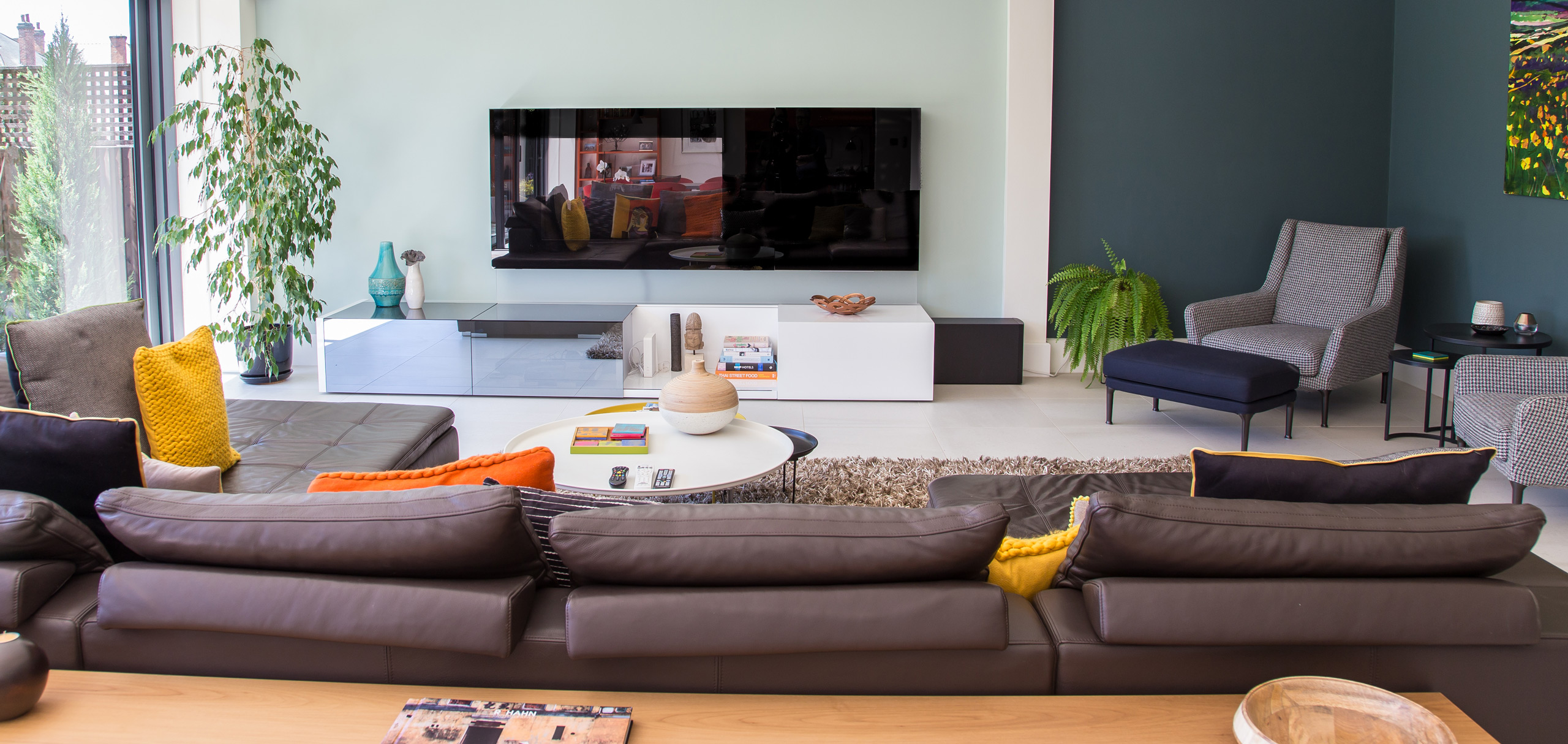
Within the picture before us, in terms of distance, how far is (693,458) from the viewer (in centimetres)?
344

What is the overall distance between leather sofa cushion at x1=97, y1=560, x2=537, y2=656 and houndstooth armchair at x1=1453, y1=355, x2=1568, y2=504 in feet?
11.5

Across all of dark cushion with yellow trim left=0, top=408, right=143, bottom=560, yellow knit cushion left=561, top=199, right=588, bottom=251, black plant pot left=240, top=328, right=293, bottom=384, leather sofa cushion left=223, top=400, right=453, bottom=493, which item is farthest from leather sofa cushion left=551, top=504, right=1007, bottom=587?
black plant pot left=240, top=328, right=293, bottom=384

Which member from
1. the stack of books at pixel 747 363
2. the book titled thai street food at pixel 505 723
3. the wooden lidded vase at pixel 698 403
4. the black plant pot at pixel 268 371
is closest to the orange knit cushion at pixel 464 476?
the book titled thai street food at pixel 505 723

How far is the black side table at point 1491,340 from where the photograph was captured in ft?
14.6

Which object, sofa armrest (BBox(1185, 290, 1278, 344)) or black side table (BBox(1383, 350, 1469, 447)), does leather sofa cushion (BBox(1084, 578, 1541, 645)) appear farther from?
sofa armrest (BBox(1185, 290, 1278, 344))

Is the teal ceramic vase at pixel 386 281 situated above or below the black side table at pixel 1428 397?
above

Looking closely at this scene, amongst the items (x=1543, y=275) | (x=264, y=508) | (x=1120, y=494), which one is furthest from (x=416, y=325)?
(x=1543, y=275)

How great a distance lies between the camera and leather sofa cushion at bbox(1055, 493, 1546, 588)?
1680 mm

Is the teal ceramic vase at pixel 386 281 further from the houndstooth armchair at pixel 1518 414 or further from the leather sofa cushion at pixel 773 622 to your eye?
the houndstooth armchair at pixel 1518 414

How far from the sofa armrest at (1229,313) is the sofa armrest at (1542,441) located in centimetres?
181

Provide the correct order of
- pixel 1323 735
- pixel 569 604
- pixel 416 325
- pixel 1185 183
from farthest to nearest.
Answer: pixel 1185 183, pixel 416 325, pixel 569 604, pixel 1323 735

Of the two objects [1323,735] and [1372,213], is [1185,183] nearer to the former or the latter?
[1372,213]

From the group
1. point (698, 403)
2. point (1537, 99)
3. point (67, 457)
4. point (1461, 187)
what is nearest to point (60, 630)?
point (67, 457)

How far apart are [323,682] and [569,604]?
427mm
